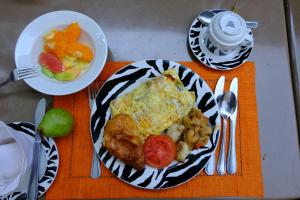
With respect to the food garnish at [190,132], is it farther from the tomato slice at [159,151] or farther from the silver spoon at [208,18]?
the silver spoon at [208,18]

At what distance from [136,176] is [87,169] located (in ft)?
0.50

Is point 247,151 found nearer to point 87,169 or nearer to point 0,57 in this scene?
point 87,169

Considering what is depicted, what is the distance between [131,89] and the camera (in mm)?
967

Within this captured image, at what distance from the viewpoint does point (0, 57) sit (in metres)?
1.01

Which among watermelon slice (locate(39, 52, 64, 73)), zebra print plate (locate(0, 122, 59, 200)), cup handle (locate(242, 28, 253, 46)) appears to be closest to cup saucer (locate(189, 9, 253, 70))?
cup handle (locate(242, 28, 253, 46))

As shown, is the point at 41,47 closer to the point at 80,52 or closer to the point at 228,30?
the point at 80,52

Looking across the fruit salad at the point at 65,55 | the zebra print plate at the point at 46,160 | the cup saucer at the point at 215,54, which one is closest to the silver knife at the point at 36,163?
the zebra print plate at the point at 46,160

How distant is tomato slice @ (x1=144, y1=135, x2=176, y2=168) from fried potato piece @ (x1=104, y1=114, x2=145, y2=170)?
24 mm

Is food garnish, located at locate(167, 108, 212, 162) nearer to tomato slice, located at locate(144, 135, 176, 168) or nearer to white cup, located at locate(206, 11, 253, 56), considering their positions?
tomato slice, located at locate(144, 135, 176, 168)

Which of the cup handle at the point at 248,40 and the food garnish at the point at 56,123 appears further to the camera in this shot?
the cup handle at the point at 248,40

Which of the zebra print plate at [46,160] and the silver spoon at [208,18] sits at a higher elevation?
the silver spoon at [208,18]

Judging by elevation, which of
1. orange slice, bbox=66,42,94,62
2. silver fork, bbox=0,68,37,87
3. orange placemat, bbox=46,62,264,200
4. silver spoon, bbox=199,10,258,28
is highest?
silver spoon, bbox=199,10,258,28

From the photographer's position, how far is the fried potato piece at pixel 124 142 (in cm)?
87

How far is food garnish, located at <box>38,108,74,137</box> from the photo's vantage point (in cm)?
86
